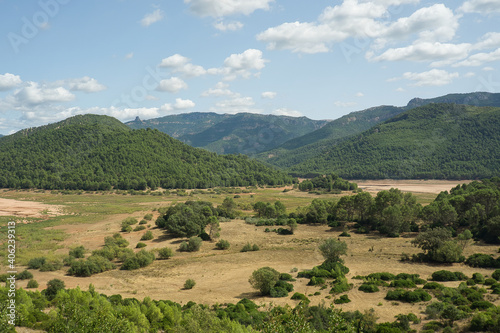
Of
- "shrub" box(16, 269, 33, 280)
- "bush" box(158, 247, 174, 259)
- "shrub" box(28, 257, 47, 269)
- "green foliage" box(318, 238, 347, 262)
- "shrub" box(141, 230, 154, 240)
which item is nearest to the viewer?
"shrub" box(16, 269, 33, 280)

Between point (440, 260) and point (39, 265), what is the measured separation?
56649 mm

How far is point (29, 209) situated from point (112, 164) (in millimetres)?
70433

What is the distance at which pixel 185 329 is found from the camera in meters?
19.5

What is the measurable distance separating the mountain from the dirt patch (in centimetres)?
4208

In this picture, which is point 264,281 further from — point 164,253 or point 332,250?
point 164,253

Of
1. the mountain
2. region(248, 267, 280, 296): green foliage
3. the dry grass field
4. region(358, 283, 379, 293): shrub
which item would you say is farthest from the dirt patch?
region(358, 283, 379, 293): shrub

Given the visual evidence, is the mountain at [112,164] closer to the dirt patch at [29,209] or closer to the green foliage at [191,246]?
the dirt patch at [29,209]

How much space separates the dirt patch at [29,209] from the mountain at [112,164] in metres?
42.1

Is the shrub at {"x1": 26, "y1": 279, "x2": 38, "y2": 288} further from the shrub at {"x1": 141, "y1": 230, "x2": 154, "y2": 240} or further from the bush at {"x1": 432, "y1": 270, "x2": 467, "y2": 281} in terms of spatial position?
the bush at {"x1": 432, "y1": 270, "x2": 467, "y2": 281}

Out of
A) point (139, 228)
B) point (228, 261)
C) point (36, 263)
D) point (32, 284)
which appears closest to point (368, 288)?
point (228, 261)

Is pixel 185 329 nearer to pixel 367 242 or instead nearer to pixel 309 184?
pixel 367 242

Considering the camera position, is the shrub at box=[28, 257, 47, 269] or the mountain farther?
the mountain

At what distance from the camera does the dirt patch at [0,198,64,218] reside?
84062mm

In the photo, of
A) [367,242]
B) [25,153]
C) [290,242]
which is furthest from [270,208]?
[25,153]
